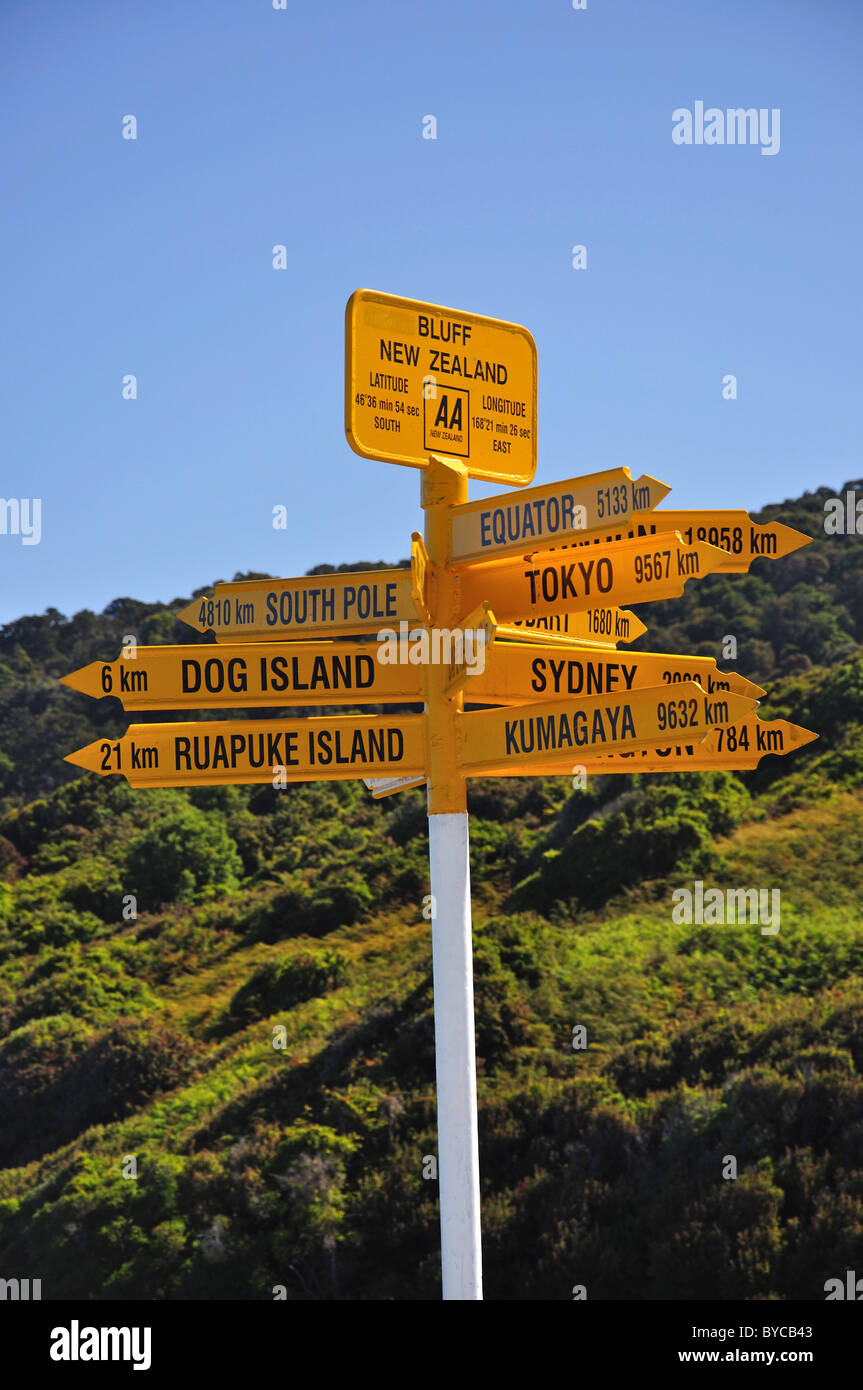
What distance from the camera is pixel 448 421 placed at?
5.30 meters

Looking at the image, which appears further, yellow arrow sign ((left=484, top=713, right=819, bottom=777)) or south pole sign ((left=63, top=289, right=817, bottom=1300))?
yellow arrow sign ((left=484, top=713, right=819, bottom=777))

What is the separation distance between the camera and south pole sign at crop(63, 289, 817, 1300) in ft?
15.0

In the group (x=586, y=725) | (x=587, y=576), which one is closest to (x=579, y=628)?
(x=587, y=576)

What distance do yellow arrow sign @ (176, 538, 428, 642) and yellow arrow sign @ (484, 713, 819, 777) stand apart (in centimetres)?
67

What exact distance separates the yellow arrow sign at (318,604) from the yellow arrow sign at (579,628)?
14.2 inches

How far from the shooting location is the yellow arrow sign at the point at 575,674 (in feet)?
16.2

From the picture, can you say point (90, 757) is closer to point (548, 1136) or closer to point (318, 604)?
point (318, 604)

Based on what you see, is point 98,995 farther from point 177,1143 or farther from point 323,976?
point 177,1143

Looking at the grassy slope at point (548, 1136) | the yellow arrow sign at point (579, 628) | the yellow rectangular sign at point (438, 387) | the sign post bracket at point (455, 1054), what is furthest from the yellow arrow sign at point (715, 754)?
the grassy slope at point (548, 1136)

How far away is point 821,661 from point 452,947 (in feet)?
103

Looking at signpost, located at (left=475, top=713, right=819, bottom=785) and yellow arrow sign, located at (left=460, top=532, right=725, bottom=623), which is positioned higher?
yellow arrow sign, located at (left=460, top=532, right=725, bottom=623)

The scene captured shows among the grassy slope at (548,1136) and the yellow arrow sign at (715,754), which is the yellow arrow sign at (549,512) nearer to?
the yellow arrow sign at (715,754)

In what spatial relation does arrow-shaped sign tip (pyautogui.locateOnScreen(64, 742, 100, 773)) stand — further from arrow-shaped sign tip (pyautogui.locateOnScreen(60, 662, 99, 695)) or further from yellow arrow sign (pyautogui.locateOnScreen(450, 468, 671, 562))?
yellow arrow sign (pyautogui.locateOnScreen(450, 468, 671, 562))

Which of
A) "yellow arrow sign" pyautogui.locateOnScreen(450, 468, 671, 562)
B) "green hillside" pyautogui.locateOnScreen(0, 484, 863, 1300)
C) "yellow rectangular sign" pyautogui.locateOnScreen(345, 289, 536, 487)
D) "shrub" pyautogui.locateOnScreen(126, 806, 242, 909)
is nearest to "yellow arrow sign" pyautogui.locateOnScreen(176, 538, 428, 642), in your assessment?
"yellow arrow sign" pyautogui.locateOnScreen(450, 468, 671, 562)
